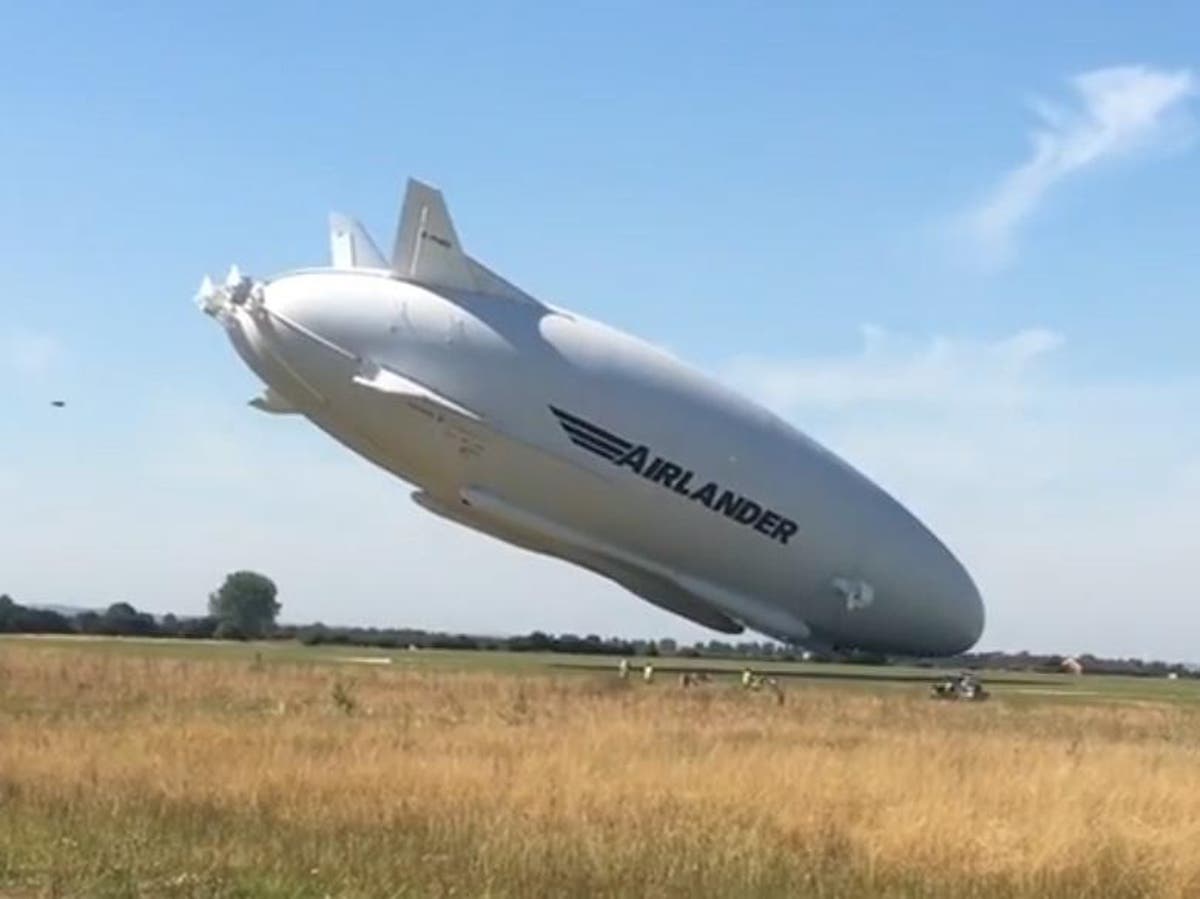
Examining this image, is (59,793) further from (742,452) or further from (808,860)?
(742,452)

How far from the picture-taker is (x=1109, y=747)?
28938 mm

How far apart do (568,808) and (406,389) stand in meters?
37.0

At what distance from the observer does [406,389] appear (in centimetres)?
5266

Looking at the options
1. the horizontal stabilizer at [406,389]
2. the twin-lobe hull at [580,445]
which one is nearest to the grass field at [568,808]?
the horizontal stabilizer at [406,389]

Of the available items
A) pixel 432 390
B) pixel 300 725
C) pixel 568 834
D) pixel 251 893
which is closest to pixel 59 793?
pixel 568 834

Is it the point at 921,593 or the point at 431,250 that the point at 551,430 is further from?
the point at 921,593

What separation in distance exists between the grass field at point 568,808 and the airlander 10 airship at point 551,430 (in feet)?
71.2

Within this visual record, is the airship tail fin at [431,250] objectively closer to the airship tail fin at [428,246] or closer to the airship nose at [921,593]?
the airship tail fin at [428,246]

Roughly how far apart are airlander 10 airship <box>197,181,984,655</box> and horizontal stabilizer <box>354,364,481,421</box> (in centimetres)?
6

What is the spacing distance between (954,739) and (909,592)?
3330 cm

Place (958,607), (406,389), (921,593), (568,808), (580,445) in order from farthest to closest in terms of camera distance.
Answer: (958,607)
(921,593)
(580,445)
(406,389)
(568,808)

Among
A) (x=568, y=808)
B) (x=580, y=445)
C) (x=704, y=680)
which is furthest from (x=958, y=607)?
(x=568, y=808)

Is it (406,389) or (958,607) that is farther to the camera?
(958,607)

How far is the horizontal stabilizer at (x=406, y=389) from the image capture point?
52625 millimetres
